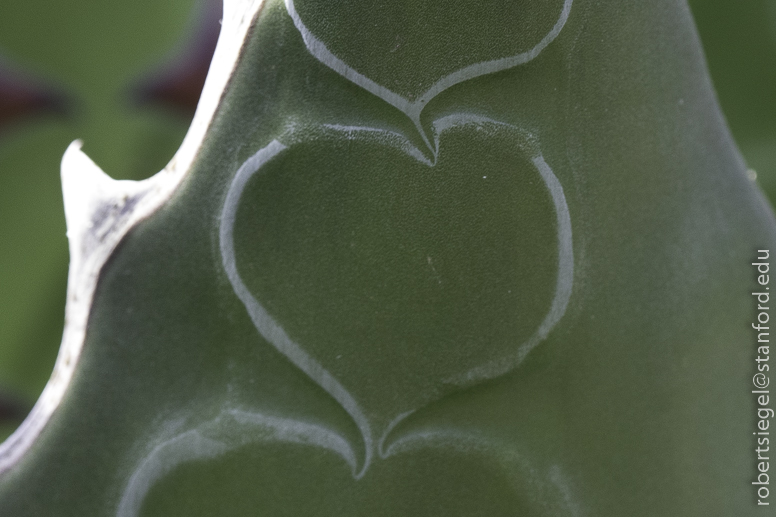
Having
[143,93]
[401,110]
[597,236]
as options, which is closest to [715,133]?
[597,236]

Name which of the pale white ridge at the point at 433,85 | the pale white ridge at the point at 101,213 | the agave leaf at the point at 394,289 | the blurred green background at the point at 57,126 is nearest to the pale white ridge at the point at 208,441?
the agave leaf at the point at 394,289

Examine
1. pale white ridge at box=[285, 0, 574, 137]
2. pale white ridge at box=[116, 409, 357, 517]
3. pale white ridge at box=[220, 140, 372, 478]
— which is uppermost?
pale white ridge at box=[285, 0, 574, 137]

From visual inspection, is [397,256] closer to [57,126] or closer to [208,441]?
[208,441]

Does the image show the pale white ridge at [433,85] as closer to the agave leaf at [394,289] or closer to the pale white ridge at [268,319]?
the agave leaf at [394,289]

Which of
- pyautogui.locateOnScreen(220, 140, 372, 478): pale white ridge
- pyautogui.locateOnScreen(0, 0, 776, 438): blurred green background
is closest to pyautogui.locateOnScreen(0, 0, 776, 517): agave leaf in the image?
pyautogui.locateOnScreen(220, 140, 372, 478): pale white ridge

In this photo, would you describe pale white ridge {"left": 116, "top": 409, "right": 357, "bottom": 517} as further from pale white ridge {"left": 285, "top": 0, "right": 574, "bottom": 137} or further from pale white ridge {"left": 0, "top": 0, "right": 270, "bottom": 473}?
pale white ridge {"left": 285, "top": 0, "right": 574, "bottom": 137}

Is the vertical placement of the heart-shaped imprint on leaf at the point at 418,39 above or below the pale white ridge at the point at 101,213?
above
